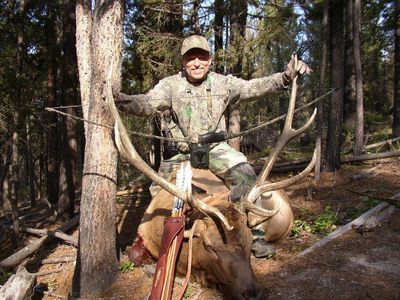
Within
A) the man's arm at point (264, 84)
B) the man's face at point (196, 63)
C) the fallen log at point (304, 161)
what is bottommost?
the fallen log at point (304, 161)

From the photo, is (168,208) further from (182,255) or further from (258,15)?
(258,15)

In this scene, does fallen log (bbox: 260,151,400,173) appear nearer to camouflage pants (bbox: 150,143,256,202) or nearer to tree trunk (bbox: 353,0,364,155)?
tree trunk (bbox: 353,0,364,155)

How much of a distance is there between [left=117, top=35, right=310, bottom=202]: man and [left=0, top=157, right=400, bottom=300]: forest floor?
3.82 ft

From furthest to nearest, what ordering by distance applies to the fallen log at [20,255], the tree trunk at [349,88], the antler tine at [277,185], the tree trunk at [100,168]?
the tree trunk at [349,88]
the fallen log at [20,255]
the tree trunk at [100,168]
the antler tine at [277,185]

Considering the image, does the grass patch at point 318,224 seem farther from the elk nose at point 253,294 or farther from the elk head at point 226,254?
the elk nose at point 253,294

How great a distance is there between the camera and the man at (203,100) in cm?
495

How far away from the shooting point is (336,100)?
8797 millimetres

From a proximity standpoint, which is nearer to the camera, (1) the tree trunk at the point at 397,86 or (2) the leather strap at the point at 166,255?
(2) the leather strap at the point at 166,255

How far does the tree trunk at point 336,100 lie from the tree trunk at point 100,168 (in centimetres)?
560

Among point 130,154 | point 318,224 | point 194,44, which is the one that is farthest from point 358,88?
point 130,154

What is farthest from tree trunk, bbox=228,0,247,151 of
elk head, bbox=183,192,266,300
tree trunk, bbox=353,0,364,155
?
elk head, bbox=183,192,266,300

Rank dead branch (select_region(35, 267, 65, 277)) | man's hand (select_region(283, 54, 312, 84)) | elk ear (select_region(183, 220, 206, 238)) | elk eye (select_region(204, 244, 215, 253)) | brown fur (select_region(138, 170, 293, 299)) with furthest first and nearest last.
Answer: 1. dead branch (select_region(35, 267, 65, 277))
2. man's hand (select_region(283, 54, 312, 84))
3. elk ear (select_region(183, 220, 206, 238))
4. elk eye (select_region(204, 244, 215, 253))
5. brown fur (select_region(138, 170, 293, 299))

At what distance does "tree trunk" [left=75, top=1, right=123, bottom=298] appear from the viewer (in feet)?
15.3

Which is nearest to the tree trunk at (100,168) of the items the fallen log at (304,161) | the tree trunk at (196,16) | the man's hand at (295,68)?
the man's hand at (295,68)
